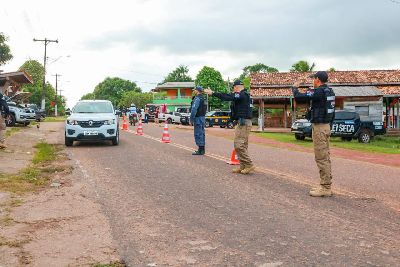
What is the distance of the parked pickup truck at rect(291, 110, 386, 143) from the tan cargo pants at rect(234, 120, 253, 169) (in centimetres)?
1503

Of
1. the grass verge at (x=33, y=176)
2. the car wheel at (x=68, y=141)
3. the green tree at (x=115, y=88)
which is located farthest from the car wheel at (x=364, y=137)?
the green tree at (x=115, y=88)

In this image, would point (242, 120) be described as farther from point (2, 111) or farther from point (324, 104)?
point (2, 111)

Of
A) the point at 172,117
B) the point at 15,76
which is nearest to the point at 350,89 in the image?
the point at 172,117

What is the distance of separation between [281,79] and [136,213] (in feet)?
122

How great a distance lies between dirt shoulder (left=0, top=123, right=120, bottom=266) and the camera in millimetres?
4305

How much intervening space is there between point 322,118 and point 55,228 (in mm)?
4550

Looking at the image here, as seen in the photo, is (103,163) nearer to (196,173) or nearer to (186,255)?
(196,173)

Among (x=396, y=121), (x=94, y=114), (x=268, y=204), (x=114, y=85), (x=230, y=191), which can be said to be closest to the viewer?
(x=268, y=204)

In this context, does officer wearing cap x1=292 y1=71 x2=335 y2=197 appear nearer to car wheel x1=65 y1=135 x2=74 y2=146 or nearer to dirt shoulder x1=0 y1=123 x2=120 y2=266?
dirt shoulder x1=0 y1=123 x2=120 y2=266

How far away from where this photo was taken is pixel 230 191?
769 cm

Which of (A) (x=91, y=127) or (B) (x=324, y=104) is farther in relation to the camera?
(A) (x=91, y=127)

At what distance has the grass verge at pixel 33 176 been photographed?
799 centimetres

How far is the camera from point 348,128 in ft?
80.1

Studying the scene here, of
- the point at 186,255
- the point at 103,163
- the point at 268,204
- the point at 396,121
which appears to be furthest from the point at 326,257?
the point at 396,121
